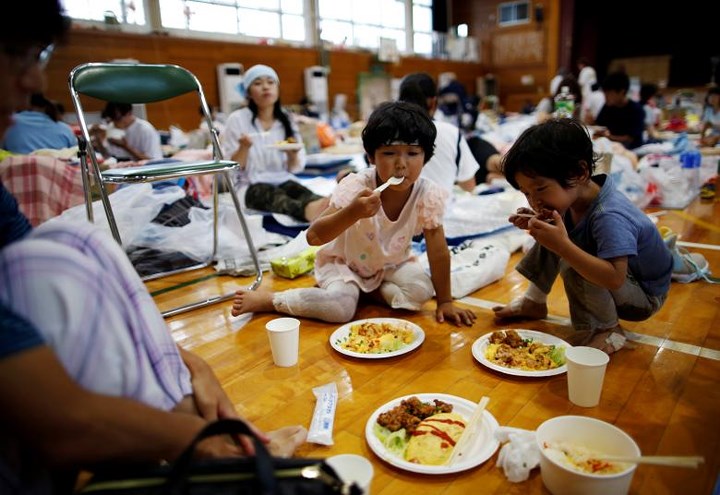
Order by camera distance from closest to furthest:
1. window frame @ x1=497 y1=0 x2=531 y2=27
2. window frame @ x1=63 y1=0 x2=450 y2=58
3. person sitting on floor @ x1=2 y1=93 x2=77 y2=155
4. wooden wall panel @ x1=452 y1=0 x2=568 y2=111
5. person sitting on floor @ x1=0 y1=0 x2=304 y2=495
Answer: person sitting on floor @ x1=0 y1=0 x2=304 y2=495, person sitting on floor @ x1=2 y1=93 x2=77 y2=155, window frame @ x1=63 y1=0 x2=450 y2=58, wooden wall panel @ x1=452 y1=0 x2=568 y2=111, window frame @ x1=497 y1=0 x2=531 y2=27

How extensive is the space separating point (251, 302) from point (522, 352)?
0.95m

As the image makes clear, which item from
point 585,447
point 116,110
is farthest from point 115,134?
point 585,447

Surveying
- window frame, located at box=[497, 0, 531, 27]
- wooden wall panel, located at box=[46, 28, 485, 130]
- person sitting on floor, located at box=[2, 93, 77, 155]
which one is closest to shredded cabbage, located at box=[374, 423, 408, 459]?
person sitting on floor, located at box=[2, 93, 77, 155]

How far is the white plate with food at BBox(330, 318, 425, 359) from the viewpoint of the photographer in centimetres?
152

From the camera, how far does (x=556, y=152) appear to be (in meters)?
1.30

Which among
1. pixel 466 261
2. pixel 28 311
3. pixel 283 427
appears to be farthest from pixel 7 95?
pixel 466 261

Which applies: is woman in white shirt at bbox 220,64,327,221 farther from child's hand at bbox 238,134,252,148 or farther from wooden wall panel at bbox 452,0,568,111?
wooden wall panel at bbox 452,0,568,111

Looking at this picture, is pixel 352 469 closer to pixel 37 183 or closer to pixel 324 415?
pixel 324 415

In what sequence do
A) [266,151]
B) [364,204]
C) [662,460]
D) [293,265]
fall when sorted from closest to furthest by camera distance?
[662,460] → [364,204] → [293,265] → [266,151]

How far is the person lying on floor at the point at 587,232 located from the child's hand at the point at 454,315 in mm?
334

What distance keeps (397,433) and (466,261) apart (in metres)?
1.21

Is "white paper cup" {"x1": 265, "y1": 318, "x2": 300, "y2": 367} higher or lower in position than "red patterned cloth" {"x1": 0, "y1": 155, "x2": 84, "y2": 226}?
lower

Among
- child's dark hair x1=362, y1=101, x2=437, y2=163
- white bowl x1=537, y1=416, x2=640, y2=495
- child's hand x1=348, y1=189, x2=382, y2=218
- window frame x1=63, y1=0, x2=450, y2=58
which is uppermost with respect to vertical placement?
window frame x1=63, y1=0, x2=450, y2=58

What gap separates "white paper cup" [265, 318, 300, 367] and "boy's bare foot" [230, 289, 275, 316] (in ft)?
1.19
